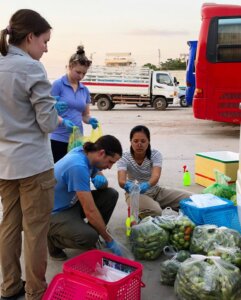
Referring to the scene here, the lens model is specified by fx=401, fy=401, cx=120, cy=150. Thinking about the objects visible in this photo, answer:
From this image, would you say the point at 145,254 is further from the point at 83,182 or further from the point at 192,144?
the point at 192,144

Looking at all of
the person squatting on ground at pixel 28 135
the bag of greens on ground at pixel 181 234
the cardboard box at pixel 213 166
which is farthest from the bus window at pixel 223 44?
the person squatting on ground at pixel 28 135

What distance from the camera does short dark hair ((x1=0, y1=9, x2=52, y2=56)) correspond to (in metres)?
2.14

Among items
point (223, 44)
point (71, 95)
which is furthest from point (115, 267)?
point (223, 44)

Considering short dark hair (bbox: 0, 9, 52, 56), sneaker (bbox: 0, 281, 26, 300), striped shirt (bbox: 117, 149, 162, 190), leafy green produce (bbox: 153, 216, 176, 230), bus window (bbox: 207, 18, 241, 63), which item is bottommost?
sneaker (bbox: 0, 281, 26, 300)

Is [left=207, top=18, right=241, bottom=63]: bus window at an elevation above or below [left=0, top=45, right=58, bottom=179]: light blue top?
above

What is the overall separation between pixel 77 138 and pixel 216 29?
565cm

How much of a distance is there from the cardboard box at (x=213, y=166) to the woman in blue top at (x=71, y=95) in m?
1.84

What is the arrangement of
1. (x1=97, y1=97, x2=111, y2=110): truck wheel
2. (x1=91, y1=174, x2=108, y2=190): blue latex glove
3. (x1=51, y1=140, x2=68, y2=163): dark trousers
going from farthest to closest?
(x1=97, y1=97, x2=111, y2=110): truck wheel < (x1=51, y1=140, x2=68, y2=163): dark trousers < (x1=91, y1=174, x2=108, y2=190): blue latex glove

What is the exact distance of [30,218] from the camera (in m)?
2.32

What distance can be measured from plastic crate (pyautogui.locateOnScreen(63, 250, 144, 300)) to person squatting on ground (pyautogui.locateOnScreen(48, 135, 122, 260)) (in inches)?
11.8

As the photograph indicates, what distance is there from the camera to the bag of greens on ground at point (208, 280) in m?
2.42

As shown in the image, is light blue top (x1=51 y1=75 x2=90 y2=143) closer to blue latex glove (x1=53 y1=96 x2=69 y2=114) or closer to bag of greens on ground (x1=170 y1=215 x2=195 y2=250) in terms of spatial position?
blue latex glove (x1=53 y1=96 x2=69 y2=114)

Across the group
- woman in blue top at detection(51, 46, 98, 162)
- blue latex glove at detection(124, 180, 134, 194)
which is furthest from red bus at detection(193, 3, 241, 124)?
blue latex glove at detection(124, 180, 134, 194)

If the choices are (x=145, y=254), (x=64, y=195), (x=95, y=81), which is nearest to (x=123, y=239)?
(x=145, y=254)
